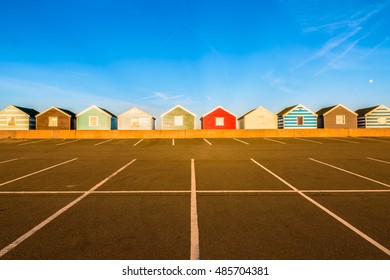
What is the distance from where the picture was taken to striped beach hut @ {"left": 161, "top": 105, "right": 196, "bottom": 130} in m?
34.9

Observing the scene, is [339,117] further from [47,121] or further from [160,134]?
[47,121]

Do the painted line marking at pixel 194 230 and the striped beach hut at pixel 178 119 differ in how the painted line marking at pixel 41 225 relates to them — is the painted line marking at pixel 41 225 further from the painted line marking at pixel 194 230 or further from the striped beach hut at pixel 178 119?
the striped beach hut at pixel 178 119

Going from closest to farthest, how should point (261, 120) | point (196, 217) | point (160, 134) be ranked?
point (196, 217)
point (160, 134)
point (261, 120)

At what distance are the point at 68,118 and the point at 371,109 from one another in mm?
51112

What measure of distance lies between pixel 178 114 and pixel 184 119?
125 cm

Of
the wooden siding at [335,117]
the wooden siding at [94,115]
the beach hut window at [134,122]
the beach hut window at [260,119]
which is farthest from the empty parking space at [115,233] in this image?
the wooden siding at [335,117]

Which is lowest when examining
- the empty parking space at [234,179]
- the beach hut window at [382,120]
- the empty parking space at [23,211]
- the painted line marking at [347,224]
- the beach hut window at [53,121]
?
the painted line marking at [347,224]

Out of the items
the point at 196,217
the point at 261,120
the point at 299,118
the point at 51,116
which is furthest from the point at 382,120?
the point at 51,116

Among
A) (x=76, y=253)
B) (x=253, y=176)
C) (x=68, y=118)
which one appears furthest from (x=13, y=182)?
(x=68, y=118)

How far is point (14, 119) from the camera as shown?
36.3m

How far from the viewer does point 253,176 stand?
7.75m

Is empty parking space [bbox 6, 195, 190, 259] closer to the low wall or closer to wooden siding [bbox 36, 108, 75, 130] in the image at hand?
the low wall

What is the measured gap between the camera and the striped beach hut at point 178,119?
34.9 metres
